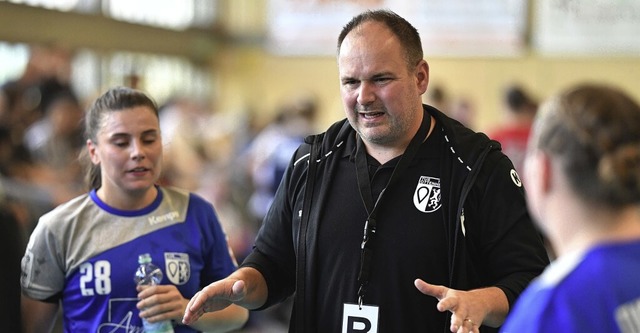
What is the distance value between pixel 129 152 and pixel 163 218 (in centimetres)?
26

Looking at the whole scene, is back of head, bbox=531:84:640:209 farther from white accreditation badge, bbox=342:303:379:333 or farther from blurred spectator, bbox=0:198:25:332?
blurred spectator, bbox=0:198:25:332

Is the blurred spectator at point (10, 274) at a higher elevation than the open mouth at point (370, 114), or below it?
below

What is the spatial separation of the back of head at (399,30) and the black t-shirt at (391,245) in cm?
24

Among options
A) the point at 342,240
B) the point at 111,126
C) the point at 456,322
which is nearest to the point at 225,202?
the point at 111,126

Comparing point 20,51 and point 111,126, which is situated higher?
point 20,51

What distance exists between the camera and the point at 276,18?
15914 mm

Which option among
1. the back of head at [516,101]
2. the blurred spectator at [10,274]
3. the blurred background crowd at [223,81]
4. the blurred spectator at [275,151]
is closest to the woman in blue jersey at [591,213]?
the blurred spectator at [10,274]

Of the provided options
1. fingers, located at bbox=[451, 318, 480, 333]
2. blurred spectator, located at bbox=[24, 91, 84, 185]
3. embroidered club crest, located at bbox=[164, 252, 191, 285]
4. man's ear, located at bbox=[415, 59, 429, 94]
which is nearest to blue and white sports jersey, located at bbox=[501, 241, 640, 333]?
fingers, located at bbox=[451, 318, 480, 333]

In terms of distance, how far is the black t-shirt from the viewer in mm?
2805

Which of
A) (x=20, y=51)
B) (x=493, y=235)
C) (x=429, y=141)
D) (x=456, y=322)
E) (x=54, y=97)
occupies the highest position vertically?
(x=20, y=51)

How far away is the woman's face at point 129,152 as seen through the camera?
3.41 m

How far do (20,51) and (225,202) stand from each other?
373cm

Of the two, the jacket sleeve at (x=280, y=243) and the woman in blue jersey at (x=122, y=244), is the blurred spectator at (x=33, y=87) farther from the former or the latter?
the jacket sleeve at (x=280, y=243)

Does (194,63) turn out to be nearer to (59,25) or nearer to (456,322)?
(59,25)
